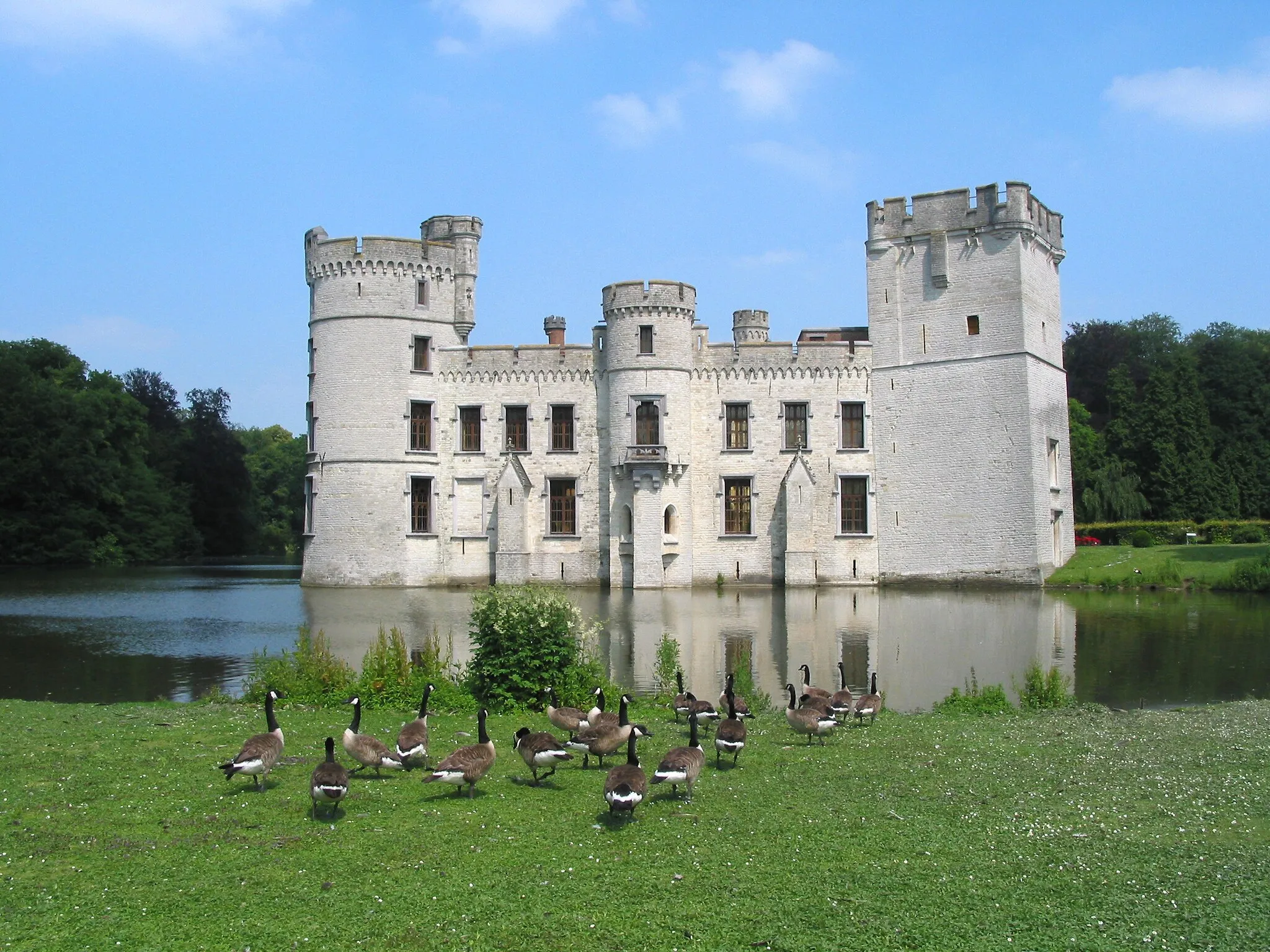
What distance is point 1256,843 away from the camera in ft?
22.9

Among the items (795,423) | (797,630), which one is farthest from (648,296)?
(797,630)

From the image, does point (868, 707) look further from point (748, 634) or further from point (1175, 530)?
point (1175, 530)

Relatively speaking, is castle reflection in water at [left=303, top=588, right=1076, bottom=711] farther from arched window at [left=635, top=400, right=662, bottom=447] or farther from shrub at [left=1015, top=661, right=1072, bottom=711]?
arched window at [left=635, top=400, right=662, bottom=447]

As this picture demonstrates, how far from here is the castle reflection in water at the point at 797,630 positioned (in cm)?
1697

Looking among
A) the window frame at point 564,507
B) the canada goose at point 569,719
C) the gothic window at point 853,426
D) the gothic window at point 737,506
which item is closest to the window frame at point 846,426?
the gothic window at point 853,426

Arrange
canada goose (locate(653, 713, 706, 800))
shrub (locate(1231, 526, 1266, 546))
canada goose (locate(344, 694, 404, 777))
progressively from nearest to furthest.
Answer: canada goose (locate(653, 713, 706, 800)), canada goose (locate(344, 694, 404, 777)), shrub (locate(1231, 526, 1266, 546))

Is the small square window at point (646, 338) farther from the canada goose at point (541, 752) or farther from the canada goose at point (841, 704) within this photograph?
the canada goose at point (541, 752)

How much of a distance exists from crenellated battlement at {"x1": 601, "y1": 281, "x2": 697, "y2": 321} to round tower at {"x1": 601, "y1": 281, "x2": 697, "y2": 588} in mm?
20

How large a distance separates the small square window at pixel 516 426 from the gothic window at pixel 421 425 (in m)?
2.48

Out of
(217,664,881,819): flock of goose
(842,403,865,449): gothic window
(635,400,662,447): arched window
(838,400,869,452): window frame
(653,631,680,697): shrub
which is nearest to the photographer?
(217,664,881,819): flock of goose

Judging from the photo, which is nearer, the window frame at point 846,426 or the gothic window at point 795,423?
the window frame at point 846,426

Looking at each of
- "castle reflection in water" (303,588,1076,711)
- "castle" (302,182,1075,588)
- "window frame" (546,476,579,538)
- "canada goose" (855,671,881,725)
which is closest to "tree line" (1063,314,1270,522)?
"castle" (302,182,1075,588)

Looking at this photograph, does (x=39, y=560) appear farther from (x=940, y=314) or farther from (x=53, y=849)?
(x=53, y=849)

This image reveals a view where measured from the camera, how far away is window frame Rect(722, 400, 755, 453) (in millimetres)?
38031
